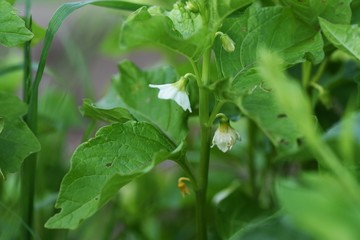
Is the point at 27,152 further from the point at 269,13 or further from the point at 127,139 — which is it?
the point at 269,13

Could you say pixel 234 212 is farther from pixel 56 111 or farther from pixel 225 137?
pixel 56 111

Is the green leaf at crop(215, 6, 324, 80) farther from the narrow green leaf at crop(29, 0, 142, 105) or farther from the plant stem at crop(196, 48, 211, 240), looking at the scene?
the narrow green leaf at crop(29, 0, 142, 105)

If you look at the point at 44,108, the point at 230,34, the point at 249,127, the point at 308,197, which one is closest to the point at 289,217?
the point at 308,197

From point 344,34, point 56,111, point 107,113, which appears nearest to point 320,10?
point 344,34

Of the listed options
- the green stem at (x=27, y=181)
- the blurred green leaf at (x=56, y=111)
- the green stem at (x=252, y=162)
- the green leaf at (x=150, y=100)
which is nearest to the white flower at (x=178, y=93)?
the green leaf at (x=150, y=100)

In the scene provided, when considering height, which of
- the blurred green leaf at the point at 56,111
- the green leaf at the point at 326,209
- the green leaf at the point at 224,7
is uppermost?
A: the green leaf at the point at 326,209

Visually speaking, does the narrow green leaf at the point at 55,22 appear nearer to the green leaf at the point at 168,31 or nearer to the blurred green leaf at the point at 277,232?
the green leaf at the point at 168,31
